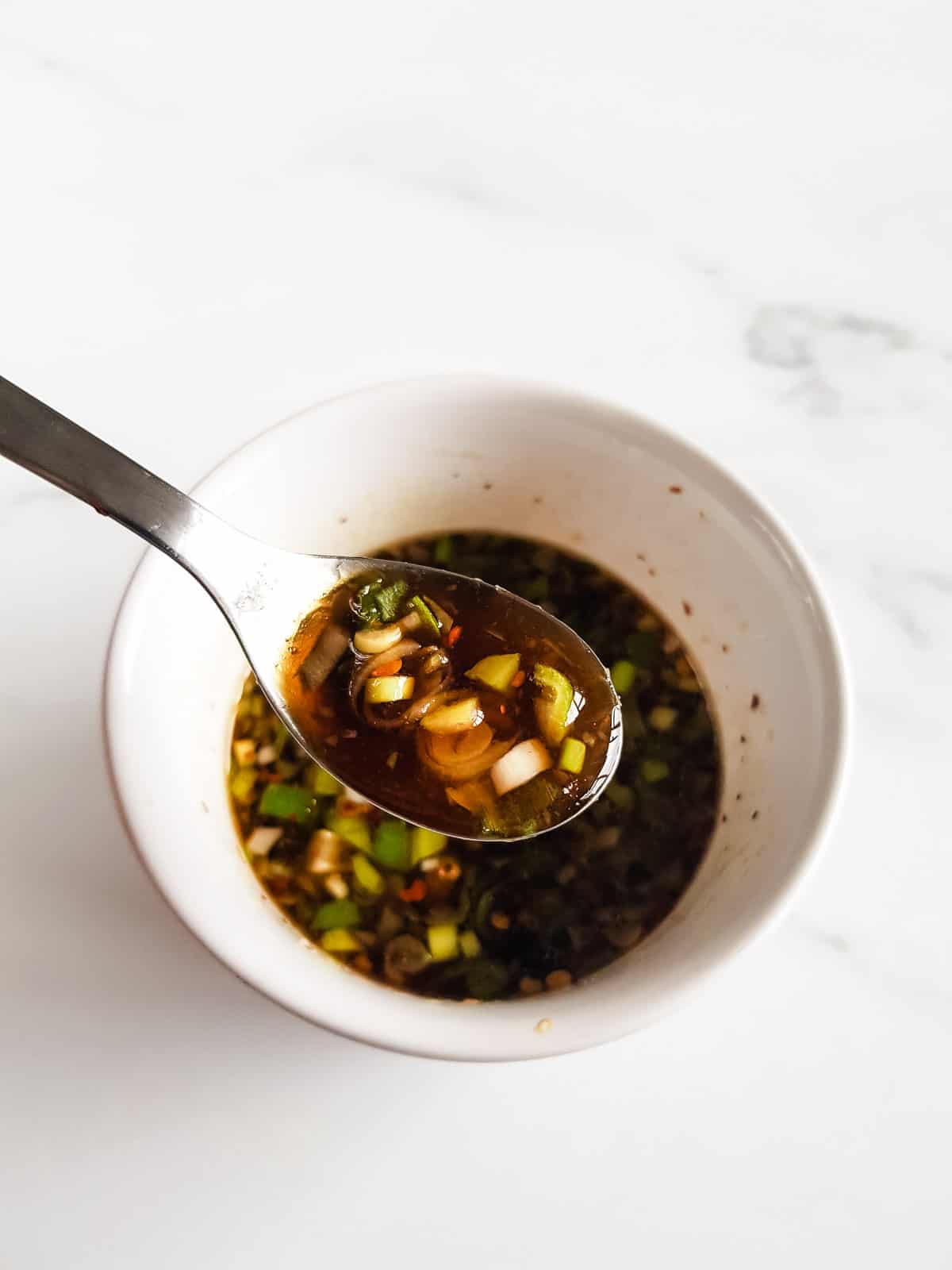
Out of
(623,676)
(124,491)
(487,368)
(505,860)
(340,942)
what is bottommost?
(340,942)

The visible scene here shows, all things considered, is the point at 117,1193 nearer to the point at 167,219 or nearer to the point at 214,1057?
the point at 214,1057

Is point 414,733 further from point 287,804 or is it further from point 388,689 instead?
point 287,804

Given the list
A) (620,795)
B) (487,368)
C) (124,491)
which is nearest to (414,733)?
(620,795)

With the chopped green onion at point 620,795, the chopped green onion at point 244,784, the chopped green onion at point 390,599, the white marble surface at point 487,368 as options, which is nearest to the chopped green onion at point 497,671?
the chopped green onion at point 390,599

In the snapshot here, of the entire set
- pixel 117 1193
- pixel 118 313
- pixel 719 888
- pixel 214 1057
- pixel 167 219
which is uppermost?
pixel 167 219

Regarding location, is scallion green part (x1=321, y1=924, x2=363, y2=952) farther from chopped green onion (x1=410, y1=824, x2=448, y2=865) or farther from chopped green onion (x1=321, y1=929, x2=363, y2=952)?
chopped green onion (x1=410, y1=824, x2=448, y2=865)

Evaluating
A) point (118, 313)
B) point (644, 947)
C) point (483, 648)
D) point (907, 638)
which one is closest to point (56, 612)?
point (118, 313)
